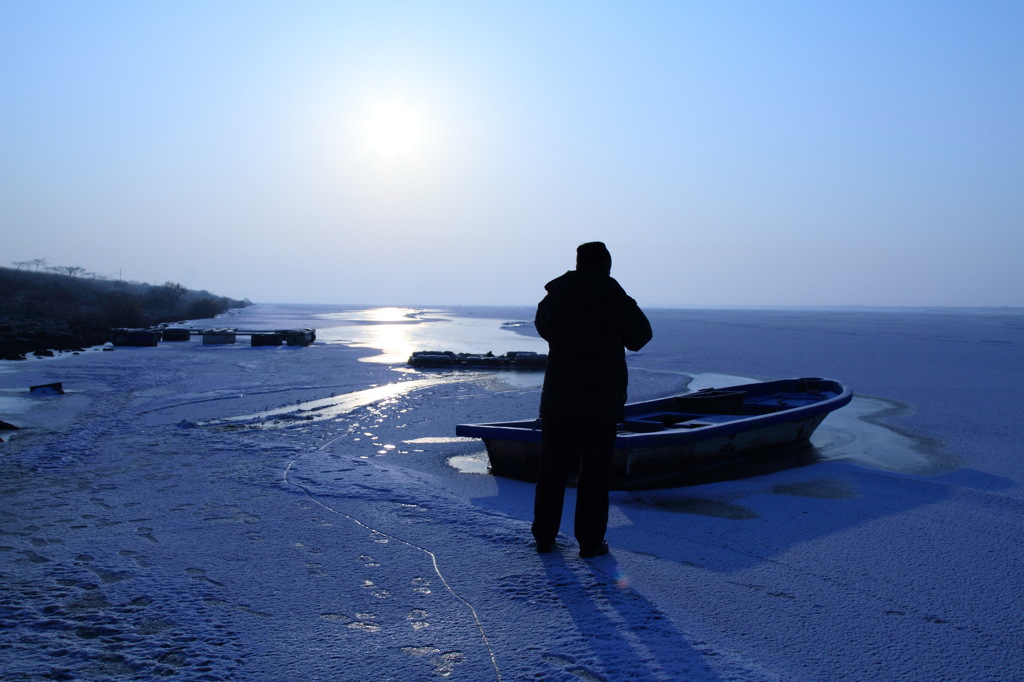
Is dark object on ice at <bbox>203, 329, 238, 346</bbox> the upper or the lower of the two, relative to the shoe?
upper

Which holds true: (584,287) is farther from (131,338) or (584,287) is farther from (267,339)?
(131,338)

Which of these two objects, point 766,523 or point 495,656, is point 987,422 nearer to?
point 766,523

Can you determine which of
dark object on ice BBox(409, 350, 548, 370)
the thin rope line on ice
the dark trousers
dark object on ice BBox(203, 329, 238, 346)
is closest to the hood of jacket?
the dark trousers

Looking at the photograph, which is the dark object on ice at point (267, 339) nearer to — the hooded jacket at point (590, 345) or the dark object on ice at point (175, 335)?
the dark object on ice at point (175, 335)

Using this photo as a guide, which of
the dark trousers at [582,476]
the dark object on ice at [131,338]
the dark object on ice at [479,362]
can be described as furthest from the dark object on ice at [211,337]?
the dark trousers at [582,476]

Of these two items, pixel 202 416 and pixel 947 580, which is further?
pixel 202 416

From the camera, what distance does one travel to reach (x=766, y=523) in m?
5.05

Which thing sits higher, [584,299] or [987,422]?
[584,299]

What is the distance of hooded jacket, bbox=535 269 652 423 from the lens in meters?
4.00

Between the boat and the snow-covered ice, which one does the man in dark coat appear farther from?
the boat

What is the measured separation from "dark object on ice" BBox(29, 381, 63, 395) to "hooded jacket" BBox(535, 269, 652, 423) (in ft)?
33.8

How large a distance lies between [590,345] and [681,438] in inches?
108

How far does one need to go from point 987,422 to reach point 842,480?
4801 millimetres

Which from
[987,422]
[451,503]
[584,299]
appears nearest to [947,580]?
[584,299]
